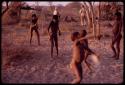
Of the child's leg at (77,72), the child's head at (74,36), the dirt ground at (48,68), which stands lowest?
the dirt ground at (48,68)

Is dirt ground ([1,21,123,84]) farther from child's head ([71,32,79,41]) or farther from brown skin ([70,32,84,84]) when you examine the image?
child's head ([71,32,79,41])

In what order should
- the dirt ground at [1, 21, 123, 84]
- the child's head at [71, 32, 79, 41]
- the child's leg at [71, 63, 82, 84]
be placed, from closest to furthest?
the child's leg at [71, 63, 82, 84] < the child's head at [71, 32, 79, 41] < the dirt ground at [1, 21, 123, 84]

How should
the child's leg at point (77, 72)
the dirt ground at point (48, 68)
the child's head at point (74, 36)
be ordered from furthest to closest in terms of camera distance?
1. the dirt ground at point (48, 68)
2. the child's head at point (74, 36)
3. the child's leg at point (77, 72)

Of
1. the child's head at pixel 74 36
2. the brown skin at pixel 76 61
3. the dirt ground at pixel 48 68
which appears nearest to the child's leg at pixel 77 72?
the brown skin at pixel 76 61

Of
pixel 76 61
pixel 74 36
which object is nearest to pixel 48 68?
pixel 76 61

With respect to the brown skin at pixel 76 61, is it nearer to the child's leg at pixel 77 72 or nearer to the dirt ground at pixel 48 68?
the child's leg at pixel 77 72

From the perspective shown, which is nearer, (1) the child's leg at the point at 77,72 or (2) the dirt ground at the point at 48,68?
(1) the child's leg at the point at 77,72

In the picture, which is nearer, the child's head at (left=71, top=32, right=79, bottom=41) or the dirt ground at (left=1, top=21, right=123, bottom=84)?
the child's head at (left=71, top=32, right=79, bottom=41)

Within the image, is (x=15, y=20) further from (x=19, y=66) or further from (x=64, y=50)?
(x=19, y=66)

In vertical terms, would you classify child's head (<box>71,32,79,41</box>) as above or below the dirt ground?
above

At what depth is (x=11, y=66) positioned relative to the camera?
9344mm

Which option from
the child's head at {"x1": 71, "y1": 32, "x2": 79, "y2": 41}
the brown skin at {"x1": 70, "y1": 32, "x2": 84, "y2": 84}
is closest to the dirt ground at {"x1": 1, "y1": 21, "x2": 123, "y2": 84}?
the brown skin at {"x1": 70, "y1": 32, "x2": 84, "y2": 84}

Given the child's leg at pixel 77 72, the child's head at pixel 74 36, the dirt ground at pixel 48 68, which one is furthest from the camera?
the dirt ground at pixel 48 68

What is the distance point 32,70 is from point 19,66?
1.94 ft
